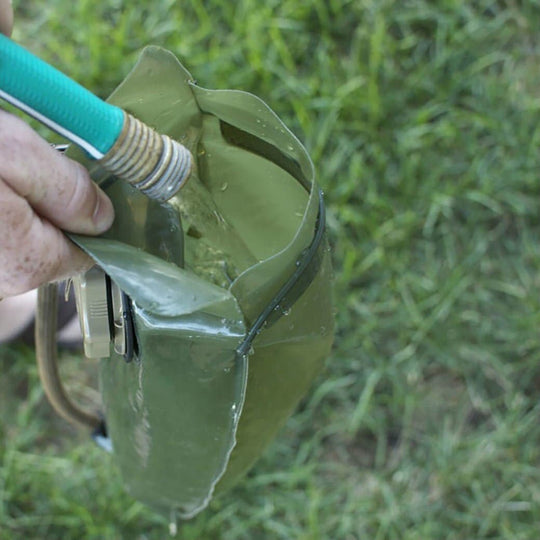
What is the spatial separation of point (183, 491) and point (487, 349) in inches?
31.7

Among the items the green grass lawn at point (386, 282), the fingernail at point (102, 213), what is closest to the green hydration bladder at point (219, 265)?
the fingernail at point (102, 213)

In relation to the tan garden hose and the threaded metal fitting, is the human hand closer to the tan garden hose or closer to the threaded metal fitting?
the threaded metal fitting

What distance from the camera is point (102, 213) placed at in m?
0.74

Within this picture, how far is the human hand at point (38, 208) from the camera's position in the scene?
0.64m

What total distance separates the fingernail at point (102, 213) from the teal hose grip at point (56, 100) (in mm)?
89

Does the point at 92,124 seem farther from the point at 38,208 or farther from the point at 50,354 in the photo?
→ the point at 50,354

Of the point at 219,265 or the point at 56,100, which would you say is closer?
the point at 56,100

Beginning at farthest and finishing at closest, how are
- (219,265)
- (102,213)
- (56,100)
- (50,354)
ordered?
(50,354)
(219,265)
(102,213)
(56,100)

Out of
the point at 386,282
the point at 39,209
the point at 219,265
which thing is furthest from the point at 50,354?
the point at 386,282

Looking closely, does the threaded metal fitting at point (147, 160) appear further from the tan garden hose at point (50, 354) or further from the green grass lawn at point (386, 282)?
the green grass lawn at point (386, 282)

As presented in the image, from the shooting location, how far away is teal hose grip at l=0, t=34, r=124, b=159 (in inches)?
23.5

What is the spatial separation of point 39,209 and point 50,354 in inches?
18.3

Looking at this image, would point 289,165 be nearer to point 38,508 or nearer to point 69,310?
point 69,310

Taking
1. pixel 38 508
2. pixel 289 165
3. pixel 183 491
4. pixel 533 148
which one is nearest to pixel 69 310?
pixel 38 508
